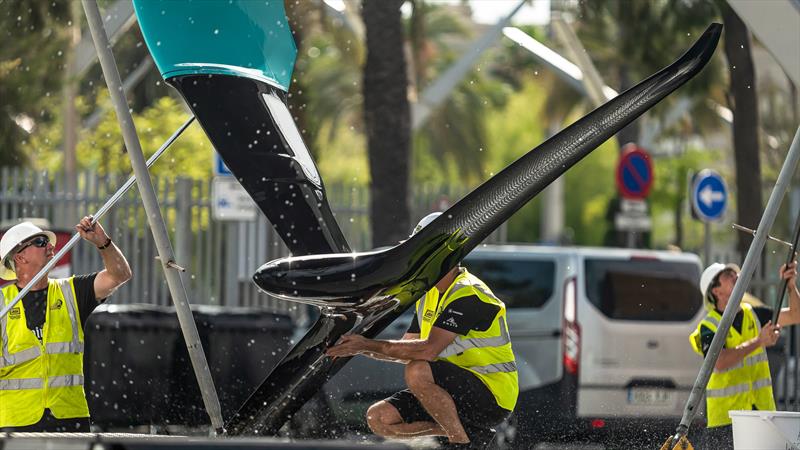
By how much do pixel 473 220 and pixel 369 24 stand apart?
11.1m

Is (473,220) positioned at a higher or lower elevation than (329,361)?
higher

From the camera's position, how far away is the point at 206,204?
62.7 ft

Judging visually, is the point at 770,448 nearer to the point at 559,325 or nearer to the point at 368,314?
the point at 368,314

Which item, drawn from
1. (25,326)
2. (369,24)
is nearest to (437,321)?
(25,326)

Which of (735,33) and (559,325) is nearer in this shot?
(559,325)

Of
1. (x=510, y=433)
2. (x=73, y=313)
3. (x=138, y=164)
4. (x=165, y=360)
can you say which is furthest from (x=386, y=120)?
(x=138, y=164)

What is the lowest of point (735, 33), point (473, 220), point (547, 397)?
point (547, 397)

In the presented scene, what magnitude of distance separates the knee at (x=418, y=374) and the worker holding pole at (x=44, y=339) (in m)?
1.43

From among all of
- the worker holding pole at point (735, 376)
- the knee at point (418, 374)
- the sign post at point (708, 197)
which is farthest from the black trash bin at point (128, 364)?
the sign post at point (708, 197)

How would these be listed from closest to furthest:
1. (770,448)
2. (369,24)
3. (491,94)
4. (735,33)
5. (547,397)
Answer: (770,448), (547,397), (735,33), (369,24), (491,94)

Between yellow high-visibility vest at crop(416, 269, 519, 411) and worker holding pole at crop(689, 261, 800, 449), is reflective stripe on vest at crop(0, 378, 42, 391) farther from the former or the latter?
worker holding pole at crop(689, 261, 800, 449)

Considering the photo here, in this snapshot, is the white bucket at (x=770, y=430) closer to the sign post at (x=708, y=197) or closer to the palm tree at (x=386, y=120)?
the palm tree at (x=386, y=120)

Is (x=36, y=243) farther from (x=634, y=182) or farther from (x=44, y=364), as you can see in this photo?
(x=634, y=182)

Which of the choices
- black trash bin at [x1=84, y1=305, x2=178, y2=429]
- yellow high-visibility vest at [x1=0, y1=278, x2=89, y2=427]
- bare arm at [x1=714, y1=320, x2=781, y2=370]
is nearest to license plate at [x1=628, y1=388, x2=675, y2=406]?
black trash bin at [x1=84, y1=305, x2=178, y2=429]
